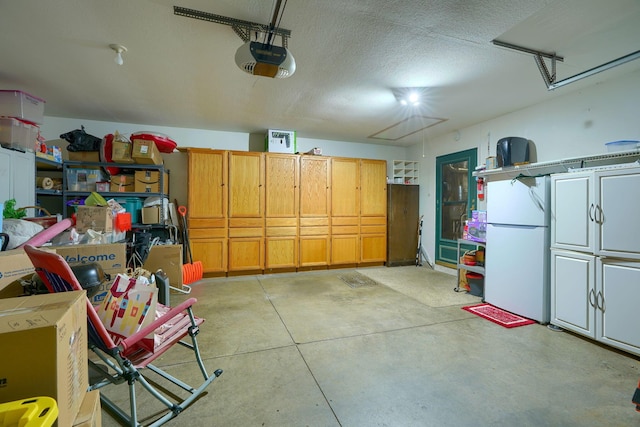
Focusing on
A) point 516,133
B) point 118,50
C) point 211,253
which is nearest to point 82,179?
point 211,253

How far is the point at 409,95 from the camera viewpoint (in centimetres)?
329

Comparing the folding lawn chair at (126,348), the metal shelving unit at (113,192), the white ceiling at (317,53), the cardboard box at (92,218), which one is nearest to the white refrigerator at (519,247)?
the white ceiling at (317,53)

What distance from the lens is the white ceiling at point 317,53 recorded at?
189cm

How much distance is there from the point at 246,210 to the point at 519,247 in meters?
4.01

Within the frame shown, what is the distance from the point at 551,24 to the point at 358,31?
4.79 feet

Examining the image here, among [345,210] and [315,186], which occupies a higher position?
[315,186]

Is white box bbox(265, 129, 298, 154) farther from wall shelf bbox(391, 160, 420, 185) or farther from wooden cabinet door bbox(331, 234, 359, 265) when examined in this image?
wall shelf bbox(391, 160, 420, 185)

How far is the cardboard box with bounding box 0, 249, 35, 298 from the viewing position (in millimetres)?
1530

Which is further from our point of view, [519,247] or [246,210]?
[246,210]

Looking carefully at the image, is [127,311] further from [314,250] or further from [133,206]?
[314,250]

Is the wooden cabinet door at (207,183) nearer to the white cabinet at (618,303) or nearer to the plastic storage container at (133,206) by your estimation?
the plastic storage container at (133,206)

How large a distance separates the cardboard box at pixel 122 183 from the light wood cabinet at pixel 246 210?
4.83 ft

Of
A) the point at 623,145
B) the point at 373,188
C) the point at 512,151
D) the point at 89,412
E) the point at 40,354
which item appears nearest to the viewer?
the point at 40,354

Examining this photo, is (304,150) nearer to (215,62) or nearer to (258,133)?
(258,133)
